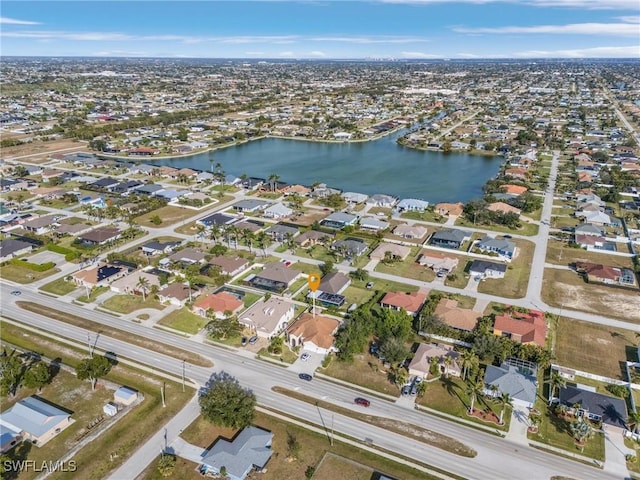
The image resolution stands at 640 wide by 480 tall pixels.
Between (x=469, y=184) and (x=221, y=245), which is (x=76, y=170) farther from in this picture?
(x=469, y=184)

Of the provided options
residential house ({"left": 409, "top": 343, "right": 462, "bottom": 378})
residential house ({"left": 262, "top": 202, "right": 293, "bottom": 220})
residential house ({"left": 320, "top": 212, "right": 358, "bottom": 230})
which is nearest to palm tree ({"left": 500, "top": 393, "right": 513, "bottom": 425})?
residential house ({"left": 409, "top": 343, "right": 462, "bottom": 378})

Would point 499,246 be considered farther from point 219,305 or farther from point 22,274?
point 22,274

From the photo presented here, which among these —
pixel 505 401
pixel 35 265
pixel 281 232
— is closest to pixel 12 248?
pixel 35 265

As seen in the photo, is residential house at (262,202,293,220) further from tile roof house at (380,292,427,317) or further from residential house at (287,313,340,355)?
Answer: residential house at (287,313,340,355)

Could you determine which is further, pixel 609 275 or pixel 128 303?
pixel 609 275

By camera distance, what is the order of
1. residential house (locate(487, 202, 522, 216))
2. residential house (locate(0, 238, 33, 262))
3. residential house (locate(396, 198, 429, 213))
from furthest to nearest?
residential house (locate(396, 198, 429, 213))
residential house (locate(487, 202, 522, 216))
residential house (locate(0, 238, 33, 262))
